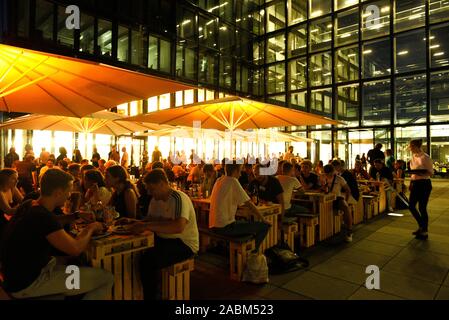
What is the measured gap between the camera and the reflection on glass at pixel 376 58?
55.3 feet

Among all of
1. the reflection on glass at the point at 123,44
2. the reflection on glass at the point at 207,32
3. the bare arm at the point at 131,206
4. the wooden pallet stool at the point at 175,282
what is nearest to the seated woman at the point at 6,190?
the bare arm at the point at 131,206

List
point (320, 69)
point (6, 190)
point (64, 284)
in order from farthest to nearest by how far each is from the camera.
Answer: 1. point (320, 69)
2. point (6, 190)
3. point (64, 284)

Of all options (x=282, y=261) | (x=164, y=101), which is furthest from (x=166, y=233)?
(x=164, y=101)

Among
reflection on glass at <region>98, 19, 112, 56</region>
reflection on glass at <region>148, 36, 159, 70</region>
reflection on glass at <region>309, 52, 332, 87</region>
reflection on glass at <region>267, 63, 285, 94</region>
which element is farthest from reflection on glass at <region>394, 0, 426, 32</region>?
reflection on glass at <region>98, 19, 112, 56</region>

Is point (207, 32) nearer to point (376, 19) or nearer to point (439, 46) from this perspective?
point (376, 19)

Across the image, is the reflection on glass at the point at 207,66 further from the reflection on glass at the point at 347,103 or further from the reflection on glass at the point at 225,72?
the reflection on glass at the point at 347,103

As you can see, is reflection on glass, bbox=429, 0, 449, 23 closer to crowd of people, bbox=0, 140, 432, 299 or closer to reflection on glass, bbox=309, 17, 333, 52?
reflection on glass, bbox=309, 17, 333, 52

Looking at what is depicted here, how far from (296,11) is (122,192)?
20.4 meters

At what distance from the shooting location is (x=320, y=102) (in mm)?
19438

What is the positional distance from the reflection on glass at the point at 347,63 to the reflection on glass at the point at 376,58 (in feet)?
1.71
